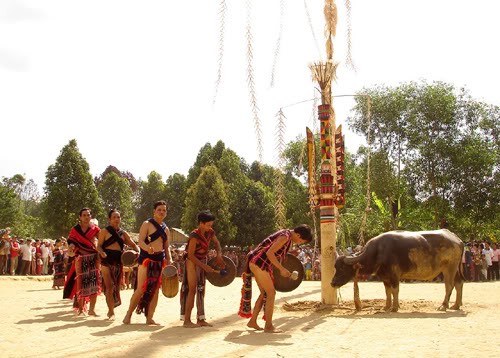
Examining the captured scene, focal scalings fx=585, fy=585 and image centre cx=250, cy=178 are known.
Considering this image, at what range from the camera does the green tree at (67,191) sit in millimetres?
44188

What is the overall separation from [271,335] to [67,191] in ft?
129

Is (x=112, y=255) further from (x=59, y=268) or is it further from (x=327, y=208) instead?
(x=59, y=268)

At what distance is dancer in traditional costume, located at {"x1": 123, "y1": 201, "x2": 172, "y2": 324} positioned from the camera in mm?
9039

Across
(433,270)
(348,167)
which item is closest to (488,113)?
(348,167)

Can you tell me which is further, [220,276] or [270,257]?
[220,276]

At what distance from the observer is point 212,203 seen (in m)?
44.1

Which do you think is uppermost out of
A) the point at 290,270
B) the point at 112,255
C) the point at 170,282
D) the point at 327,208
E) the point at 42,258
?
the point at 327,208

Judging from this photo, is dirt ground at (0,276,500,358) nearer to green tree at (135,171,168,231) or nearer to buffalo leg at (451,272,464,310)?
buffalo leg at (451,272,464,310)

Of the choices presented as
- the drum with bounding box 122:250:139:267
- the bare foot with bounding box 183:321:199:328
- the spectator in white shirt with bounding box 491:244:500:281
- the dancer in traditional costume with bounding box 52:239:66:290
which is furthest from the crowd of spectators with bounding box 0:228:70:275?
the spectator in white shirt with bounding box 491:244:500:281

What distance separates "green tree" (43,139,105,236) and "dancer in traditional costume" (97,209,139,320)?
115ft

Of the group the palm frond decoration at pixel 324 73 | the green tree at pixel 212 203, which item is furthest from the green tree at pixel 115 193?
the palm frond decoration at pixel 324 73

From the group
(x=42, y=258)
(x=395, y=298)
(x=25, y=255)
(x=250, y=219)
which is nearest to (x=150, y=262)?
(x=395, y=298)

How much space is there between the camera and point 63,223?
44.1m

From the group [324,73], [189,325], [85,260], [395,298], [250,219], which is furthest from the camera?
[250,219]
